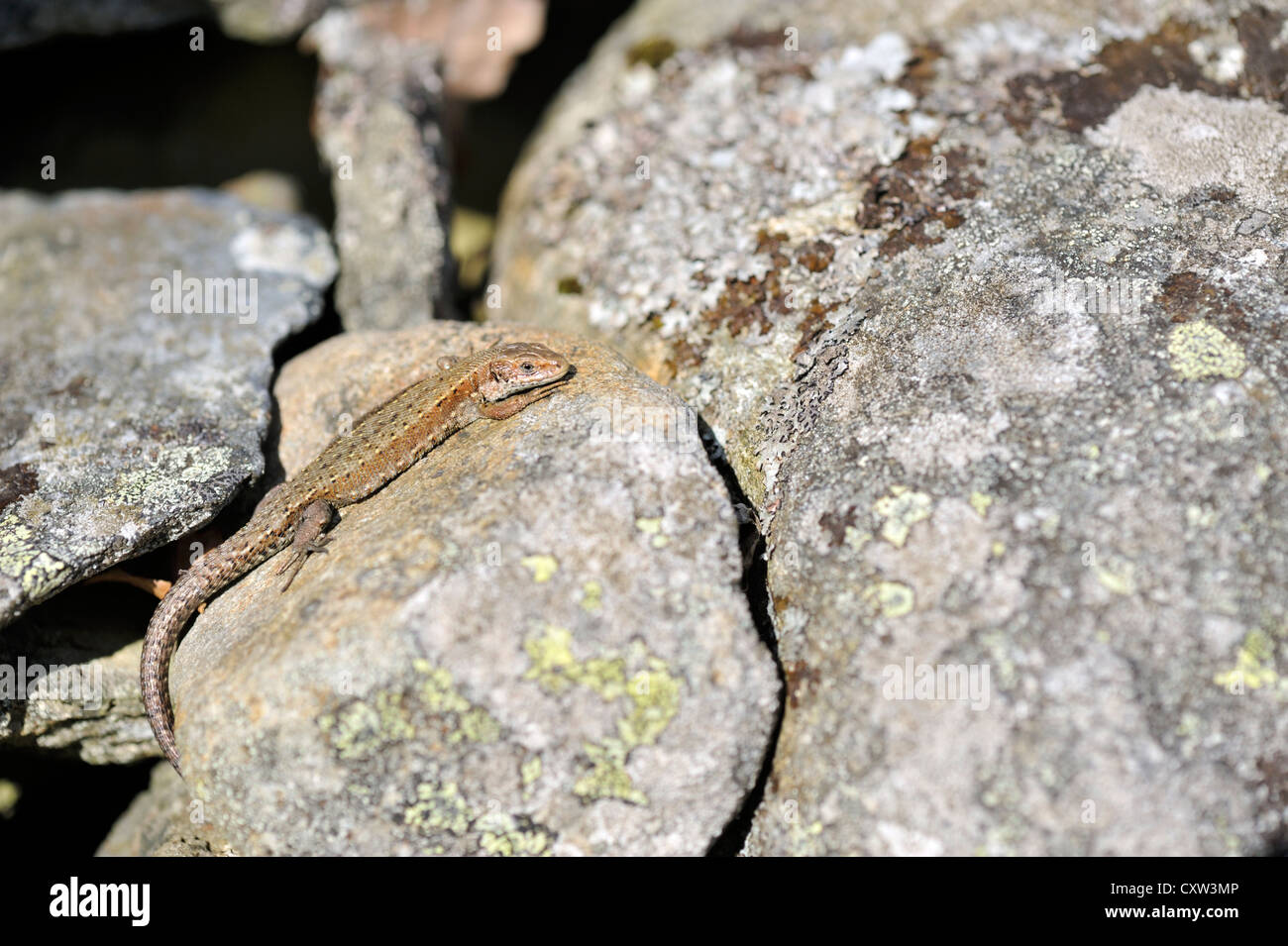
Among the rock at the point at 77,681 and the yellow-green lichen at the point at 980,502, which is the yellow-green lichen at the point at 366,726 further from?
the yellow-green lichen at the point at 980,502

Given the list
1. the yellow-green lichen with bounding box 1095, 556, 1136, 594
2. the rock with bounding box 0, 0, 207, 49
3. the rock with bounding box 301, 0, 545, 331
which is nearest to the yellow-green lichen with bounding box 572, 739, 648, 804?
the yellow-green lichen with bounding box 1095, 556, 1136, 594

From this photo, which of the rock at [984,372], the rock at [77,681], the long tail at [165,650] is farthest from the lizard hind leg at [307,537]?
the rock at [984,372]

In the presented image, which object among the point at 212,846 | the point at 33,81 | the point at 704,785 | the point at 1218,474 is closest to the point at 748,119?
the point at 1218,474

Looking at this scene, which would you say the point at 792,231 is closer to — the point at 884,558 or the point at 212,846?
the point at 884,558

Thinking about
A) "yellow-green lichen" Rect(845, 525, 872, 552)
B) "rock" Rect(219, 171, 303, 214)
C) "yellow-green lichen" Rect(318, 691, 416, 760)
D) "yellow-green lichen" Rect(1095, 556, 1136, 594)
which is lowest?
"yellow-green lichen" Rect(318, 691, 416, 760)

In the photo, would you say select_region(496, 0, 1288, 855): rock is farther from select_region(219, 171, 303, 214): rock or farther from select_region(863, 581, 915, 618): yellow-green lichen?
select_region(219, 171, 303, 214): rock

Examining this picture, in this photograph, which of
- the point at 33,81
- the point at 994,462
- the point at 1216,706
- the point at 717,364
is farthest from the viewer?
the point at 33,81
